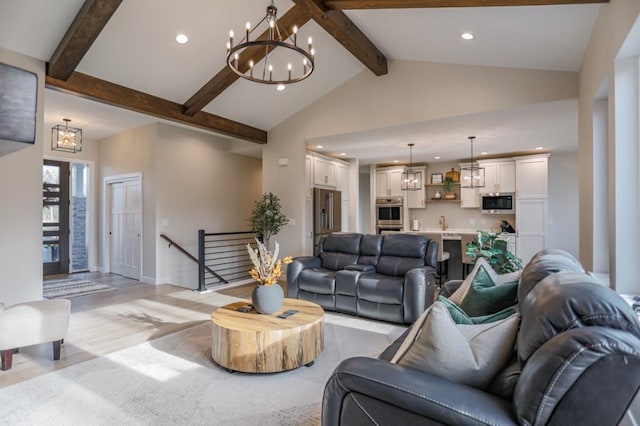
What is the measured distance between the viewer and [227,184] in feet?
24.7

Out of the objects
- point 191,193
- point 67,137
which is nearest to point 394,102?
point 191,193

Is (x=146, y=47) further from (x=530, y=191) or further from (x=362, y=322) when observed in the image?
(x=530, y=191)

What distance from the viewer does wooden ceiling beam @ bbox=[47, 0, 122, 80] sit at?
3.30 metres

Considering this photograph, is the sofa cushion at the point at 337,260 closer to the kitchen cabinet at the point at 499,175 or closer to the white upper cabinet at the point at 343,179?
the white upper cabinet at the point at 343,179

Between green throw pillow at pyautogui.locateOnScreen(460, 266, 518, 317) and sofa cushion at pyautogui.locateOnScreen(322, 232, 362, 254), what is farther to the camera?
sofa cushion at pyautogui.locateOnScreen(322, 232, 362, 254)

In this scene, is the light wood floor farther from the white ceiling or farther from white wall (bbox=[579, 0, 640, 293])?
white wall (bbox=[579, 0, 640, 293])

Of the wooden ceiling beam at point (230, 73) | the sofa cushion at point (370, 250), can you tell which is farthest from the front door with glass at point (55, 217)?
the sofa cushion at point (370, 250)

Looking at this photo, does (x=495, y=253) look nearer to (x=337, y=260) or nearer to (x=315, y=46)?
(x=337, y=260)

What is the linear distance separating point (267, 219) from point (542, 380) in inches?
216

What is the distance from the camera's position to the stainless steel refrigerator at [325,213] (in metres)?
6.68

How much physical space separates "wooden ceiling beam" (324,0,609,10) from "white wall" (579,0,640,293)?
0.34 m

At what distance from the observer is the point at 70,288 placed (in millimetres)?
5762

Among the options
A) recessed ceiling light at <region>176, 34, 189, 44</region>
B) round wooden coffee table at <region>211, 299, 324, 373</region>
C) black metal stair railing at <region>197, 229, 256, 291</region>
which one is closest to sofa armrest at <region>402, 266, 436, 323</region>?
round wooden coffee table at <region>211, 299, 324, 373</region>

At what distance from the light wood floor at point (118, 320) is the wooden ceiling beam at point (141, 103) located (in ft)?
8.80
